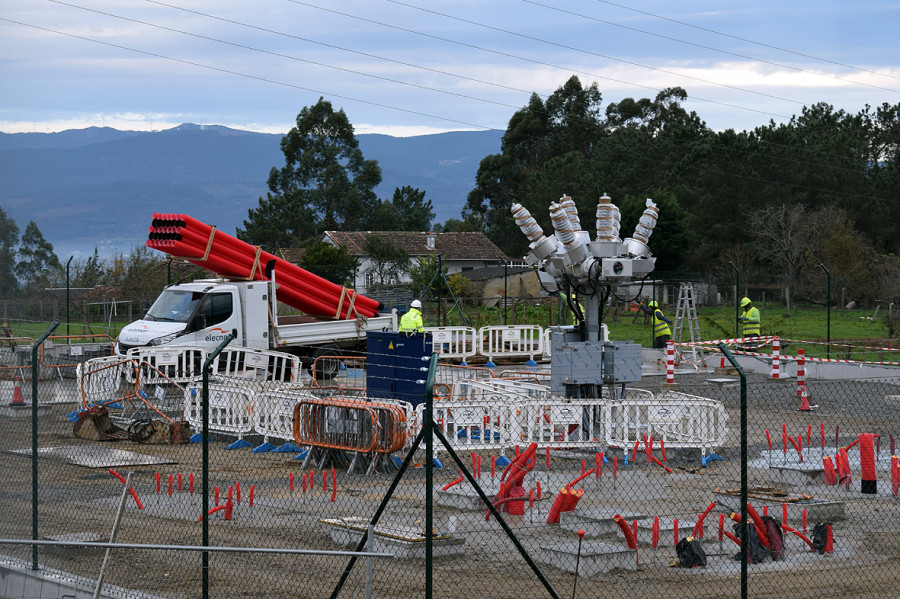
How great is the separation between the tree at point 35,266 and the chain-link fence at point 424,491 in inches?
1198

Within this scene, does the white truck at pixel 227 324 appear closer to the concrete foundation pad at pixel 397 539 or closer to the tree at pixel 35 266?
the concrete foundation pad at pixel 397 539

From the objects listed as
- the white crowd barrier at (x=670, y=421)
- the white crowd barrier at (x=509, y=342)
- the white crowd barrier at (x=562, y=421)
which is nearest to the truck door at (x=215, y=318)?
the white crowd barrier at (x=509, y=342)

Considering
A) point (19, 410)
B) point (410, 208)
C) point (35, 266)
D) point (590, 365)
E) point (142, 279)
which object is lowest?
point (19, 410)

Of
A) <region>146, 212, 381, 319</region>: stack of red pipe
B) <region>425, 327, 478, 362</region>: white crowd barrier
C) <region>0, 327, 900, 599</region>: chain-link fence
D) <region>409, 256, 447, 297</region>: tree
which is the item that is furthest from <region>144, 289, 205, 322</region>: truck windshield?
<region>409, 256, 447, 297</region>: tree

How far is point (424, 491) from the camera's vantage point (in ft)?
43.1

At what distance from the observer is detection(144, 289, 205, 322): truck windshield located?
23062 mm

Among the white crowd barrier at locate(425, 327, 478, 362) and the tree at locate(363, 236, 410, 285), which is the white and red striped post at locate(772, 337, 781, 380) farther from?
the tree at locate(363, 236, 410, 285)

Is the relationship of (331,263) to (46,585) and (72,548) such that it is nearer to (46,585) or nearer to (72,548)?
(72,548)

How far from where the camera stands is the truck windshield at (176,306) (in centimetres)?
2306

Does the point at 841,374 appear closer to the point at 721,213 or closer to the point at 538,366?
the point at 538,366

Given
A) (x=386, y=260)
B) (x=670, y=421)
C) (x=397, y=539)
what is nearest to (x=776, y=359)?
(x=670, y=421)

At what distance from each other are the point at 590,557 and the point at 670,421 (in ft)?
21.1

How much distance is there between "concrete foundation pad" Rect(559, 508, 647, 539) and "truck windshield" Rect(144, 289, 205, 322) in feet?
45.5

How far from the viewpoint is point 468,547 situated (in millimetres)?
10172
